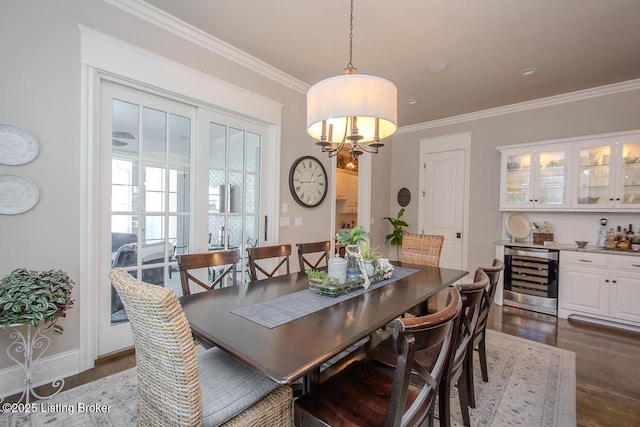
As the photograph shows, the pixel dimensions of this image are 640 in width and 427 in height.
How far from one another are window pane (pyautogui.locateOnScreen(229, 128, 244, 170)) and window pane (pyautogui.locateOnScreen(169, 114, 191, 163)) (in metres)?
0.42

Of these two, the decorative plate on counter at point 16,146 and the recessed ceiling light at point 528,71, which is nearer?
the decorative plate on counter at point 16,146

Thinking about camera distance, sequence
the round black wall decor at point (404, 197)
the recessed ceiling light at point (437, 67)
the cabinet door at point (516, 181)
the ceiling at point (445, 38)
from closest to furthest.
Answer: the ceiling at point (445, 38) < the recessed ceiling light at point (437, 67) < the cabinet door at point (516, 181) < the round black wall decor at point (404, 197)

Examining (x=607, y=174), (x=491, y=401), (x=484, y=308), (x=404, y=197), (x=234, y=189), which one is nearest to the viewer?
(x=484, y=308)

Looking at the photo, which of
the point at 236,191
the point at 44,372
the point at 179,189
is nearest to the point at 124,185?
the point at 179,189

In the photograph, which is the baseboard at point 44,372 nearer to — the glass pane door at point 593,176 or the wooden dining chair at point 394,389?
the wooden dining chair at point 394,389

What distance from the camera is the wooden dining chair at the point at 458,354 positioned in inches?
51.7

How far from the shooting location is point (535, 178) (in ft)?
12.5

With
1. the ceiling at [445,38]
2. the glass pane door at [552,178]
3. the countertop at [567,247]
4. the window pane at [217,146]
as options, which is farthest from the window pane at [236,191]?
the glass pane door at [552,178]

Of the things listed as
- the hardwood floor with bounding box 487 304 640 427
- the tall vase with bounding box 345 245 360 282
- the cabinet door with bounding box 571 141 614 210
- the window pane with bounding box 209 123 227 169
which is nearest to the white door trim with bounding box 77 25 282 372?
the window pane with bounding box 209 123 227 169

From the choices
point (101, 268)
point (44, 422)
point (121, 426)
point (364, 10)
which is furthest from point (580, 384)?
point (101, 268)

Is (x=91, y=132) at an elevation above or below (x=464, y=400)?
above

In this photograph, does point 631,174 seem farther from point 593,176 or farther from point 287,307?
point 287,307

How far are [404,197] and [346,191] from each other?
138 cm

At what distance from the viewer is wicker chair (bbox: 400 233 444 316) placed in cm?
287
